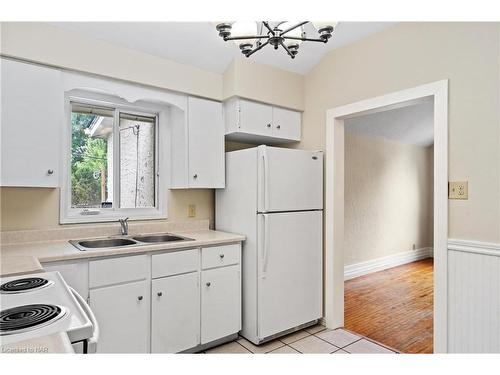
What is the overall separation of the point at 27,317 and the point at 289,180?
2.12m

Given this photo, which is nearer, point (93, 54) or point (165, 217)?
point (93, 54)

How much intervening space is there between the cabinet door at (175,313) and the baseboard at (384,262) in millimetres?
2682

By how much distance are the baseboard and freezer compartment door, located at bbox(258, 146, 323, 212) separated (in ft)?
6.62

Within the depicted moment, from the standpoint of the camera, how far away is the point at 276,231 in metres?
2.73

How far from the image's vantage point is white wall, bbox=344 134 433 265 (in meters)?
4.68

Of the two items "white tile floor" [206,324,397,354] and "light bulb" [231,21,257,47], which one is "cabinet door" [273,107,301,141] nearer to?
"light bulb" [231,21,257,47]

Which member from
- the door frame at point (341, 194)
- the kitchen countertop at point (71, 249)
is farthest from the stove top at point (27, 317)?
the door frame at point (341, 194)

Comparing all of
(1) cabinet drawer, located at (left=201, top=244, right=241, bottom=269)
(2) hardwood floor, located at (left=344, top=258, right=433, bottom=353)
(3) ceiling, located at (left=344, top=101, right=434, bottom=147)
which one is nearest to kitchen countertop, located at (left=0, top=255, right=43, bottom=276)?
(1) cabinet drawer, located at (left=201, top=244, right=241, bottom=269)

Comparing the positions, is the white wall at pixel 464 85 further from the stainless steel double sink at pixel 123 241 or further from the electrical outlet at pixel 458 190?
the stainless steel double sink at pixel 123 241

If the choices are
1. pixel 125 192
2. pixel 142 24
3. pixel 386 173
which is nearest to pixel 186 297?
pixel 125 192

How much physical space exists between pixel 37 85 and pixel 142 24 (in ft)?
2.76

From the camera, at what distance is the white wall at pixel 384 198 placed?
468 cm

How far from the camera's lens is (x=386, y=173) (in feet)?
Answer: 17.3

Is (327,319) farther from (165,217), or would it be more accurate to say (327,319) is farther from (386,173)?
(386,173)
